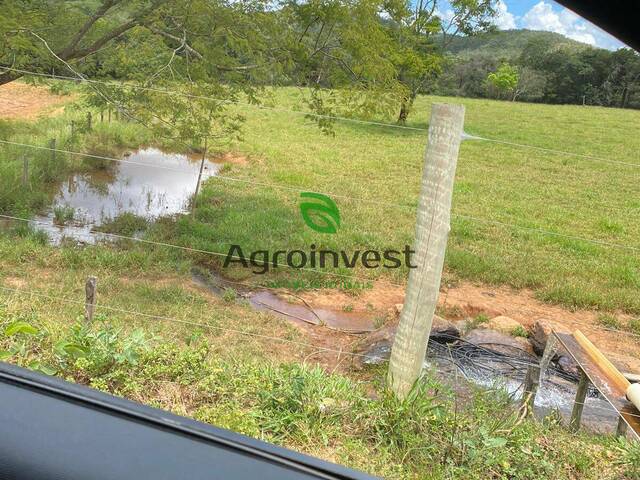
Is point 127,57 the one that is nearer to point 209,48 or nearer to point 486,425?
point 209,48

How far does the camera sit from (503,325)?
5.11 m

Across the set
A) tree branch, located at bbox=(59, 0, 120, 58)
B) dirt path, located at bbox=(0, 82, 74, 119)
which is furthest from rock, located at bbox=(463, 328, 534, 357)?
dirt path, located at bbox=(0, 82, 74, 119)

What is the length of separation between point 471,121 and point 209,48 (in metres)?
10.5

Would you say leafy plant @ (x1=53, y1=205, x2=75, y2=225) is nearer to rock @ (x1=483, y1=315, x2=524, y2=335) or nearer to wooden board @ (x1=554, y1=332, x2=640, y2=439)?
rock @ (x1=483, y1=315, x2=524, y2=335)

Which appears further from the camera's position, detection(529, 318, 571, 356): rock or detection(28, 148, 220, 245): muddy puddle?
detection(28, 148, 220, 245): muddy puddle

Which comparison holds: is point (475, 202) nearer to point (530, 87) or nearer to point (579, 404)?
point (579, 404)

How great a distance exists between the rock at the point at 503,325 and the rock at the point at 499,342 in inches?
5.6

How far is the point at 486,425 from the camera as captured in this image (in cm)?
229

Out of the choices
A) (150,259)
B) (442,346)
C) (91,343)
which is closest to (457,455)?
(91,343)

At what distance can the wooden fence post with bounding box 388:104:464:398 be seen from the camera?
8.21 ft

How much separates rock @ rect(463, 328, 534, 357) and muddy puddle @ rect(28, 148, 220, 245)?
10.6 feet

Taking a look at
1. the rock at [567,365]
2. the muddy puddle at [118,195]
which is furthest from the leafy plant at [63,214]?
the rock at [567,365]

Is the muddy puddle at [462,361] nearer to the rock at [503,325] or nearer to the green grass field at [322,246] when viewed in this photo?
the green grass field at [322,246]

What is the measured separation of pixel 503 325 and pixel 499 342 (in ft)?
1.47
